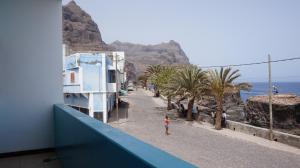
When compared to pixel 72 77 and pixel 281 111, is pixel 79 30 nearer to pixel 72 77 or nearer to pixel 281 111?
pixel 72 77

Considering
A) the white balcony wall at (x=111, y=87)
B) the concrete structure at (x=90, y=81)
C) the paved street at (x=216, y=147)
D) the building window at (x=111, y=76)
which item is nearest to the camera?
the paved street at (x=216, y=147)

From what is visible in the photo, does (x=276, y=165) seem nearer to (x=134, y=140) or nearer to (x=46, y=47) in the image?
(x=46, y=47)

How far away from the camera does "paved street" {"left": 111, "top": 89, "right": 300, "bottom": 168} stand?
45.5 feet

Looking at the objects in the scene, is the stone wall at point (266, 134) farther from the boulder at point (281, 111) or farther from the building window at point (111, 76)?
the building window at point (111, 76)

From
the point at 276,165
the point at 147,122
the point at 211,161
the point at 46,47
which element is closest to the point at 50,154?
the point at 46,47

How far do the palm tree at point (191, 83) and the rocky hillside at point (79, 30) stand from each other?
91.7 meters

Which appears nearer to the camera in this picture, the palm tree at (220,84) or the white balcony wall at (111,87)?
the palm tree at (220,84)

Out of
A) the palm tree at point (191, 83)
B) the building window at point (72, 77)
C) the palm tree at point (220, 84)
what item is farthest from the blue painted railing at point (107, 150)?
the building window at point (72, 77)

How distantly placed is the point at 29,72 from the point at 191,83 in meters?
20.1

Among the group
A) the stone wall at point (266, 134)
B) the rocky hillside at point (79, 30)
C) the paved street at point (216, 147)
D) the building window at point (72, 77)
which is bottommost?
the paved street at point (216, 147)

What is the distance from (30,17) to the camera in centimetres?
658

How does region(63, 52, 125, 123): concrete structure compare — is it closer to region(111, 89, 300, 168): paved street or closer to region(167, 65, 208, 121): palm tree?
region(111, 89, 300, 168): paved street

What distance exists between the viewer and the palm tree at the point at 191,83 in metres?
25.7

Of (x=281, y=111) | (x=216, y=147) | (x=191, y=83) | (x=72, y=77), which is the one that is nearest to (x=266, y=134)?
(x=216, y=147)
